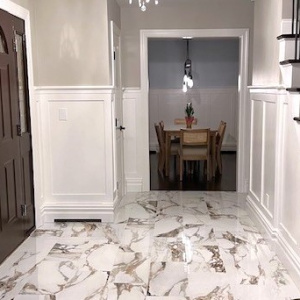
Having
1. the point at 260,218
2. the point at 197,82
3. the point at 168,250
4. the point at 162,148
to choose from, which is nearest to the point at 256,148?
the point at 260,218

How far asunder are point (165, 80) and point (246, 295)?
23.7 feet

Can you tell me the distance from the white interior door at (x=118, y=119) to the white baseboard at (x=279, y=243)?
160 cm

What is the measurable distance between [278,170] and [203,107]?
6137 millimetres

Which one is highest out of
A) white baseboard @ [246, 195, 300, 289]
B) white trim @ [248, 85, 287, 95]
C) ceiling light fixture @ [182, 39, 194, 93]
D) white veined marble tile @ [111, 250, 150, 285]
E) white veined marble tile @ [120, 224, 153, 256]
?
ceiling light fixture @ [182, 39, 194, 93]

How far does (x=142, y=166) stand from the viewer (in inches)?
234

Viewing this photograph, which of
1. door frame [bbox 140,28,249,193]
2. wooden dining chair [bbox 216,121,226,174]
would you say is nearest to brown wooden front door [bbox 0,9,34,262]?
door frame [bbox 140,28,249,193]

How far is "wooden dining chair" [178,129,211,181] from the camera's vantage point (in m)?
6.55

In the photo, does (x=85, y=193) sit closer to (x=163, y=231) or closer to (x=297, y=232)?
(x=163, y=231)

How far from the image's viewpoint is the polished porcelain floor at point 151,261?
3021mm

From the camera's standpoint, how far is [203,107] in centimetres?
964

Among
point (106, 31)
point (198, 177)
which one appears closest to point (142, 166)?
point (198, 177)

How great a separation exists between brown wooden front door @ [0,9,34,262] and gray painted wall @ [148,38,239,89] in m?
5.84

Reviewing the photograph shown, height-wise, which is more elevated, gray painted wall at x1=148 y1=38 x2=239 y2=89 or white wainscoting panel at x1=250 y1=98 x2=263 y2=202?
gray painted wall at x1=148 y1=38 x2=239 y2=89

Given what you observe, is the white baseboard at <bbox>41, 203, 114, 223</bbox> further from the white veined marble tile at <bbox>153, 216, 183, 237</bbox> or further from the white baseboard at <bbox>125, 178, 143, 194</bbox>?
the white baseboard at <bbox>125, 178, 143, 194</bbox>
